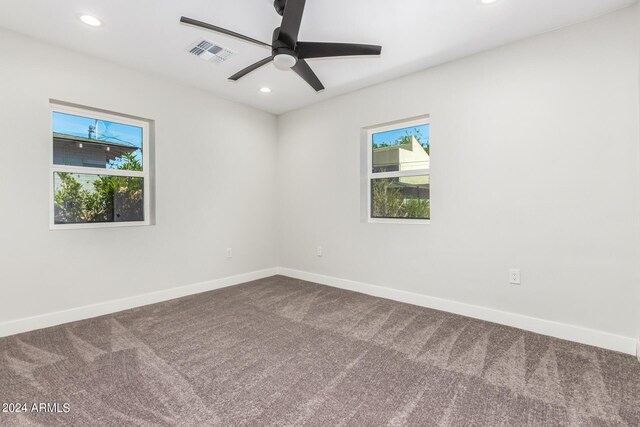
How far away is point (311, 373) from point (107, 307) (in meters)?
2.35

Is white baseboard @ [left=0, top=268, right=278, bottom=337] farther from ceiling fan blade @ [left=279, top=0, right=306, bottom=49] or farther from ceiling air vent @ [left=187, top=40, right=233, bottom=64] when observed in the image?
ceiling fan blade @ [left=279, top=0, right=306, bottom=49]

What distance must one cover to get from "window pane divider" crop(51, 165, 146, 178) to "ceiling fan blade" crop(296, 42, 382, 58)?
234cm

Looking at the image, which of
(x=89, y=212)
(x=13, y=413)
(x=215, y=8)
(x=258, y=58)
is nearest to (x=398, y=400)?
(x=13, y=413)

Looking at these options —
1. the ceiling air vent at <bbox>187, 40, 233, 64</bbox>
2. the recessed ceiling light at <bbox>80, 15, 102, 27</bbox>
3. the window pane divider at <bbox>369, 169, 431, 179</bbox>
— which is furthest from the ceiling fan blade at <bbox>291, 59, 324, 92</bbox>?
the recessed ceiling light at <bbox>80, 15, 102, 27</bbox>

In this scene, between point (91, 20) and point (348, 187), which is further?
point (348, 187)

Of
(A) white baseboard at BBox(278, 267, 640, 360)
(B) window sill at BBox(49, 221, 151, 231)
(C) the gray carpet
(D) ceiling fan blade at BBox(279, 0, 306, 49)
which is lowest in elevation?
(C) the gray carpet

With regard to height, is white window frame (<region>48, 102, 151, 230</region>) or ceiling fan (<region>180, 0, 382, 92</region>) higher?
ceiling fan (<region>180, 0, 382, 92</region>)

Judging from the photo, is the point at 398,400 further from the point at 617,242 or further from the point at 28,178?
the point at 28,178

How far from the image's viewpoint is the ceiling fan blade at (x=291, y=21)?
1744mm

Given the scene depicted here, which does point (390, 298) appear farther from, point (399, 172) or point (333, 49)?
point (333, 49)

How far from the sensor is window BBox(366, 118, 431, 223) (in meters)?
3.40

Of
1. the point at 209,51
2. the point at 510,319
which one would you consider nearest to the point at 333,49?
the point at 209,51

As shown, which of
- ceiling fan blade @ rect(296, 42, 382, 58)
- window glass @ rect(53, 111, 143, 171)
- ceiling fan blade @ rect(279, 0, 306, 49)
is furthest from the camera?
window glass @ rect(53, 111, 143, 171)

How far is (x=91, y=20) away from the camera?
2387mm
